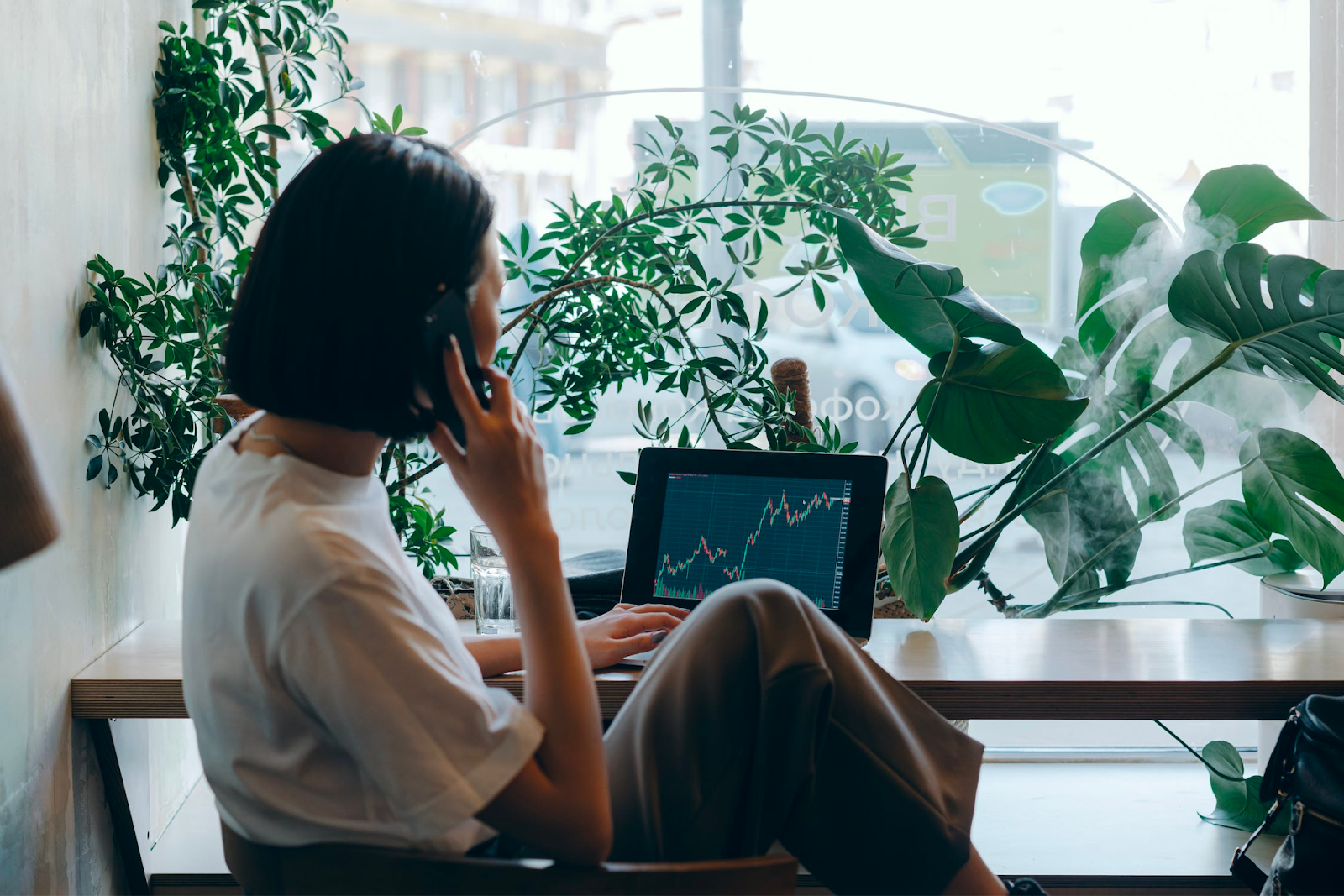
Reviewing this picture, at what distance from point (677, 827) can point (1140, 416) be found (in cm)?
111

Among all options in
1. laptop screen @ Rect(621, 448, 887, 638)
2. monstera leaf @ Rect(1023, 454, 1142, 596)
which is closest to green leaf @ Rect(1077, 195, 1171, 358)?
monstera leaf @ Rect(1023, 454, 1142, 596)

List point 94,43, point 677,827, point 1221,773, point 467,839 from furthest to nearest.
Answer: point 1221,773 → point 94,43 → point 677,827 → point 467,839

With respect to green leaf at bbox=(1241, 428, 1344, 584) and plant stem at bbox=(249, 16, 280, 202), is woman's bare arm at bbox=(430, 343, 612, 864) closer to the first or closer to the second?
plant stem at bbox=(249, 16, 280, 202)

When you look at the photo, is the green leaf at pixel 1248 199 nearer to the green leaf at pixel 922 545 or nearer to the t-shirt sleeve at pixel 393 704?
the green leaf at pixel 922 545

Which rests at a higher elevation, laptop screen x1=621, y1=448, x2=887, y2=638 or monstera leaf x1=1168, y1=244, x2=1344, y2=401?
monstera leaf x1=1168, y1=244, x2=1344, y2=401

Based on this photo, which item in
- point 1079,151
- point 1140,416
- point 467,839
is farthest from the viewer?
point 1079,151

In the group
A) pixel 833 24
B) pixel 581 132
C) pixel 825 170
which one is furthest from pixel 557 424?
pixel 833 24

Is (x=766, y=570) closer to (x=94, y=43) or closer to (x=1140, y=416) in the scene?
(x=1140, y=416)

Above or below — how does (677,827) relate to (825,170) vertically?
below

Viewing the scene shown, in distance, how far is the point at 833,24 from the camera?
2139 mm

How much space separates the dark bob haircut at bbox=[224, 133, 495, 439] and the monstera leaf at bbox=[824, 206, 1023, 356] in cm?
79

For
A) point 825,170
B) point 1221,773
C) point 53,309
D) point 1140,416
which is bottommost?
point 1221,773

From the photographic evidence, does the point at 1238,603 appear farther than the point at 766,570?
Yes

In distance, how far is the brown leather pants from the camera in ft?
3.21
